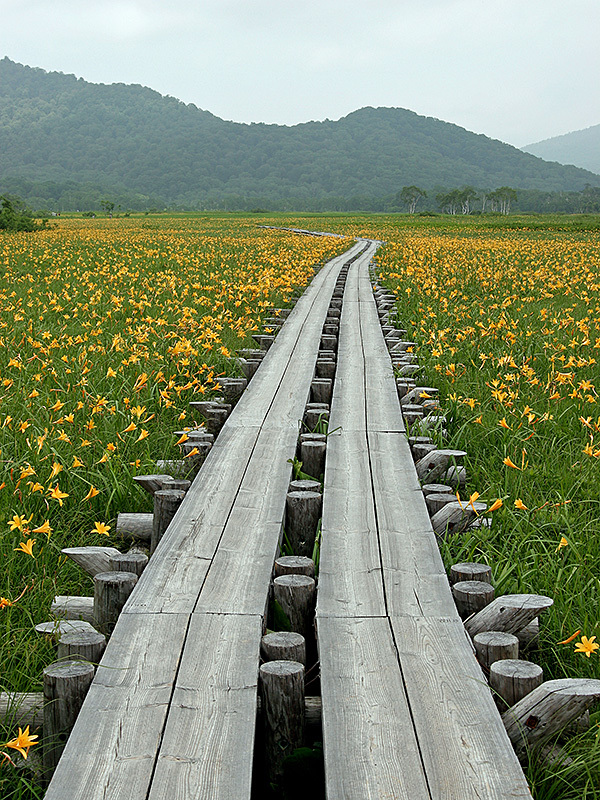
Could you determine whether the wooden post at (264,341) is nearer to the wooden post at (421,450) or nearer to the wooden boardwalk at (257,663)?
the wooden post at (421,450)

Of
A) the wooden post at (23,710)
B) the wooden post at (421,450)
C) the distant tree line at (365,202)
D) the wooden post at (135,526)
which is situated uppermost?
the distant tree line at (365,202)

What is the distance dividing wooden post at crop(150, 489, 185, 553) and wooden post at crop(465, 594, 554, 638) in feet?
4.68

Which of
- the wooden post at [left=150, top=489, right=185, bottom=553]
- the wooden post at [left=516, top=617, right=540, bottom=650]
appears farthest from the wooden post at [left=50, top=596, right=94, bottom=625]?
the wooden post at [left=516, top=617, right=540, bottom=650]

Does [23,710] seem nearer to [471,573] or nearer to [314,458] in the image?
[471,573]

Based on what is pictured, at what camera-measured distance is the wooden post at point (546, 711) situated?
1.92 metres

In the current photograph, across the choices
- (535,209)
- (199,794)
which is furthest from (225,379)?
(535,209)

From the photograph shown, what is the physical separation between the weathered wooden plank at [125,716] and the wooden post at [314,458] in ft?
5.57

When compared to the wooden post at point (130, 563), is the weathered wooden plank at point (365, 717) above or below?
below

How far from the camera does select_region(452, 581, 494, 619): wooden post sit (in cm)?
247

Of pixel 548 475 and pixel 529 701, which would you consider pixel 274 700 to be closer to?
pixel 529 701

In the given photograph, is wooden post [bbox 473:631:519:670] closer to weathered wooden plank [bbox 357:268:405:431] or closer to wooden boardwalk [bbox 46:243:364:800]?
wooden boardwalk [bbox 46:243:364:800]

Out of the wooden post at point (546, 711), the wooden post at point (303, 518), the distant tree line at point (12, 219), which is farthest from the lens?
the distant tree line at point (12, 219)

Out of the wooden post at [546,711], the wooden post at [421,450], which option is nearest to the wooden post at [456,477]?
the wooden post at [421,450]

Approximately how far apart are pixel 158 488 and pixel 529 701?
205 cm
